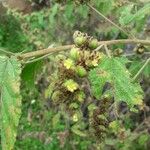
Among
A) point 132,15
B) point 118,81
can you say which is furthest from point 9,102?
point 132,15

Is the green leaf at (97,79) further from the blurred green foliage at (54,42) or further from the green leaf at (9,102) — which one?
the blurred green foliage at (54,42)

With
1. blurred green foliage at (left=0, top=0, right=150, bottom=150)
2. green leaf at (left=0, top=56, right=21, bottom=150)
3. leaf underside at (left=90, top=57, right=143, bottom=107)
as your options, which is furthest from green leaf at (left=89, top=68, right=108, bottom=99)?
blurred green foliage at (left=0, top=0, right=150, bottom=150)

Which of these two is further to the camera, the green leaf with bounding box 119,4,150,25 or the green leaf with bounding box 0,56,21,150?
the green leaf with bounding box 119,4,150,25

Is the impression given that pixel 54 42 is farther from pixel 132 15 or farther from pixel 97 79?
pixel 97 79

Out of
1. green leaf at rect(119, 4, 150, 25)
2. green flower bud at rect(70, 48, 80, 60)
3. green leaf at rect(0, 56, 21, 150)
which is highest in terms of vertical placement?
green leaf at rect(119, 4, 150, 25)

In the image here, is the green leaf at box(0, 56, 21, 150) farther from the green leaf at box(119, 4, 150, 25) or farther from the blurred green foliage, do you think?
the blurred green foliage

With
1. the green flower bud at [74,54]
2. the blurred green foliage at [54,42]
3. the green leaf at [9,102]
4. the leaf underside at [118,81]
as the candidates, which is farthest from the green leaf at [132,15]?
the blurred green foliage at [54,42]
